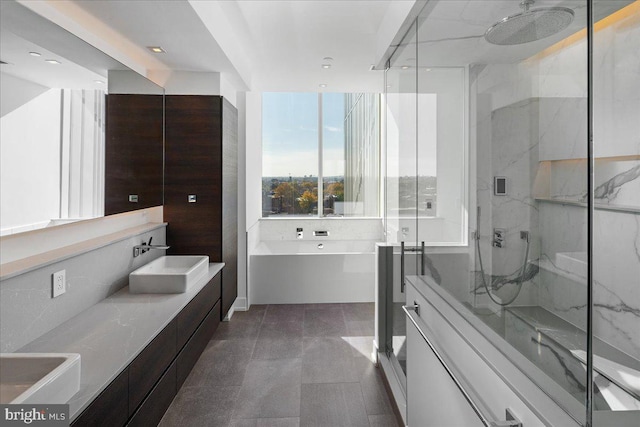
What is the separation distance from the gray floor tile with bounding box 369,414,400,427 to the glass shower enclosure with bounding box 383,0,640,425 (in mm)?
1082

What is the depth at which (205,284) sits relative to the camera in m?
2.79

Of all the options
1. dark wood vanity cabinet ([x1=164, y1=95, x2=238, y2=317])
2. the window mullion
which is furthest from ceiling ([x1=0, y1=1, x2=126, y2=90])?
the window mullion

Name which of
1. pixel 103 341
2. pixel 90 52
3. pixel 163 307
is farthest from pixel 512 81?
pixel 90 52

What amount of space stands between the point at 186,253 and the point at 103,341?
68.3 inches

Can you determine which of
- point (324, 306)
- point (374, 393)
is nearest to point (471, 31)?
point (374, 393)

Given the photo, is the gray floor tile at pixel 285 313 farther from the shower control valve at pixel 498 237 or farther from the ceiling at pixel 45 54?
the shower control valve at pixel 498 237

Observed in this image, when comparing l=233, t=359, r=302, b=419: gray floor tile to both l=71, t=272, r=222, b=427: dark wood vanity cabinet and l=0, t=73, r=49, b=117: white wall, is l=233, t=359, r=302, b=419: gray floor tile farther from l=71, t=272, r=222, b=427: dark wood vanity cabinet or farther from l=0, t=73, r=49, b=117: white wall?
l=0, t=73, r=49, b=117: white wall

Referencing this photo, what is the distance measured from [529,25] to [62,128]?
6.88ft

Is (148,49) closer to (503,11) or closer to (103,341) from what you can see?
(103,341)

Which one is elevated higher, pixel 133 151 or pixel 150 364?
pixel 133 151

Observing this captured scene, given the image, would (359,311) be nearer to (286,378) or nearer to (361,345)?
(361,345)

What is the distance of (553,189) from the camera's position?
857mm

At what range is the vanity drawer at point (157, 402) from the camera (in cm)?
172

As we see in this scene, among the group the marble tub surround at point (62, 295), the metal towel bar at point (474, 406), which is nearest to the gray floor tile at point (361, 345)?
the metal towel bar at point (474, 406)
